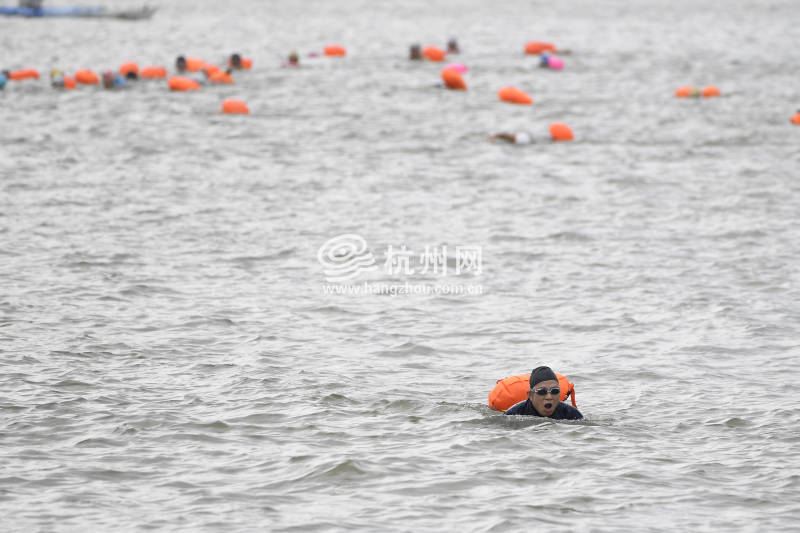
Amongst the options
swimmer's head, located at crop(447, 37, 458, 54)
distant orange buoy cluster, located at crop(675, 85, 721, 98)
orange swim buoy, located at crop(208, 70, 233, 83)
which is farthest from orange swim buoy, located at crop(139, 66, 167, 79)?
distant orange buoy cluster, located at crop(675, 85, 721, 98)

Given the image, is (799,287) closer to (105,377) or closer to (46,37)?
(105,377)

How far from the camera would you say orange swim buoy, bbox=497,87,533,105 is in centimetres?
3164

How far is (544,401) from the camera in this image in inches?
430

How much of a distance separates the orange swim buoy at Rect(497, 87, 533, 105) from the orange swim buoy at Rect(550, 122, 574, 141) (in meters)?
5.13

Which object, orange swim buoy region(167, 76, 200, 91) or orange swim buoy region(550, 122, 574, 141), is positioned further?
orange swim buoy region(167, 76, 200, 91)

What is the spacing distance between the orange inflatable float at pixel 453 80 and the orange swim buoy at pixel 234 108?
6779 mm

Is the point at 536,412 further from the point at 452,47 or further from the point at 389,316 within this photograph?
the point at 452,47

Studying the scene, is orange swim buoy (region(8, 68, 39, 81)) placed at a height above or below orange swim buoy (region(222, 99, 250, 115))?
above

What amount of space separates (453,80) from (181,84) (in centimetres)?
781

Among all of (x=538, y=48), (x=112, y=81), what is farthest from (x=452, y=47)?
(x=112, y=81)

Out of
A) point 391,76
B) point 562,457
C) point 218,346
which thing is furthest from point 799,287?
point 391,76

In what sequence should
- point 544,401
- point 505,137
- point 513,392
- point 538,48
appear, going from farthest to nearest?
1. point 538,48
2. point 505,137
3. point 513,392
4. point 544,401

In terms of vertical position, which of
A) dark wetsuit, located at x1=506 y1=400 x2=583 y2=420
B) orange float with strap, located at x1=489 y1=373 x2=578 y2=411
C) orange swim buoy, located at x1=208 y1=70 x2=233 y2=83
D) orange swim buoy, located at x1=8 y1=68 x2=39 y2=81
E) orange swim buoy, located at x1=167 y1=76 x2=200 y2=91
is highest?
orange swim buoy, located at x1=8 y1=68 x2=39 y2=81

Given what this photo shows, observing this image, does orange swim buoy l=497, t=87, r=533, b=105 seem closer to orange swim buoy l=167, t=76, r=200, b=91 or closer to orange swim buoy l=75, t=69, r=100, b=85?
orange swim buoy l=167, t=76, r=200, b=91
